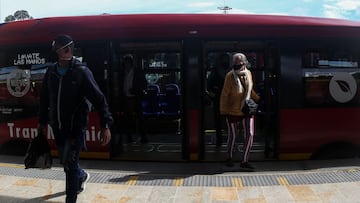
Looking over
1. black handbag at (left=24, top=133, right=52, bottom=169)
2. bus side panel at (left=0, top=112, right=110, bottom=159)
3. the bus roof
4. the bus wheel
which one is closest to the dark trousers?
black handbag at (left=24, top=133, right=52, bottom=169)

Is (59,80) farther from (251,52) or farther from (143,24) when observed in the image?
(251,52)

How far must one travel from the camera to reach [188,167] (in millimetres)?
6703

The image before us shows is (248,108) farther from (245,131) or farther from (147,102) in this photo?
(147,102)

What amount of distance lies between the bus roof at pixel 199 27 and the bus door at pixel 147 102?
0.27 metres

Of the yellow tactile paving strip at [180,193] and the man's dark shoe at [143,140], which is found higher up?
the yellow tactile paving strip at [180,193]

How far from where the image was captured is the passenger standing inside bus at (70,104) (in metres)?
4.45

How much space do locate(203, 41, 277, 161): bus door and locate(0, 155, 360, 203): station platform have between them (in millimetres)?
583

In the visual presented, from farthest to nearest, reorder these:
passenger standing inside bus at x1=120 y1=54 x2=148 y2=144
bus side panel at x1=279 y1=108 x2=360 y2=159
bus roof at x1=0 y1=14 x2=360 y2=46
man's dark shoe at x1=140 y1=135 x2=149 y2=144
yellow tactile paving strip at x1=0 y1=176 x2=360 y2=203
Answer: man's dark shoe at x1=140 y1=135 x2=149 y2=144, passenger standing inside bus at x1=120 y1=54 x2=148 y2=144, bus side panel at x1=279 y1=108 x2=360 y2=159, bus roof at x1=0 y1=14 x2=360 y2=46, yellow tactile paving strip at x1=0 y1=176 x2=360 y2=203

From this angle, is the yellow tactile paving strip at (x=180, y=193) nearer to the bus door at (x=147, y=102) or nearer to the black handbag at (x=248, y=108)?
the black handbag at (x=248, y=108)

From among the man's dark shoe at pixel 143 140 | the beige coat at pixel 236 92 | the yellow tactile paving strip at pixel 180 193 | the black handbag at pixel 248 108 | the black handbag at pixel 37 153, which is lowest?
the man's dark shoe at pixel 143 140

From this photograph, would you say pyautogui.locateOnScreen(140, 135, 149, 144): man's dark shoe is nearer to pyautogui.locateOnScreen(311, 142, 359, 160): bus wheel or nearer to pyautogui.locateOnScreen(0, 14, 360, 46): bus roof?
pyautogui.locateOnScreen(0, 14, 360, 46): bus roof

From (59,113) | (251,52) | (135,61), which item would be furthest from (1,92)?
(251,52)

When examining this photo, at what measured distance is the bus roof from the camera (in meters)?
6.75

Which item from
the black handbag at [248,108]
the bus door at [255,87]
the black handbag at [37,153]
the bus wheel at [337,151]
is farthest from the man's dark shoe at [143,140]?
the black handbag at [37,153]
